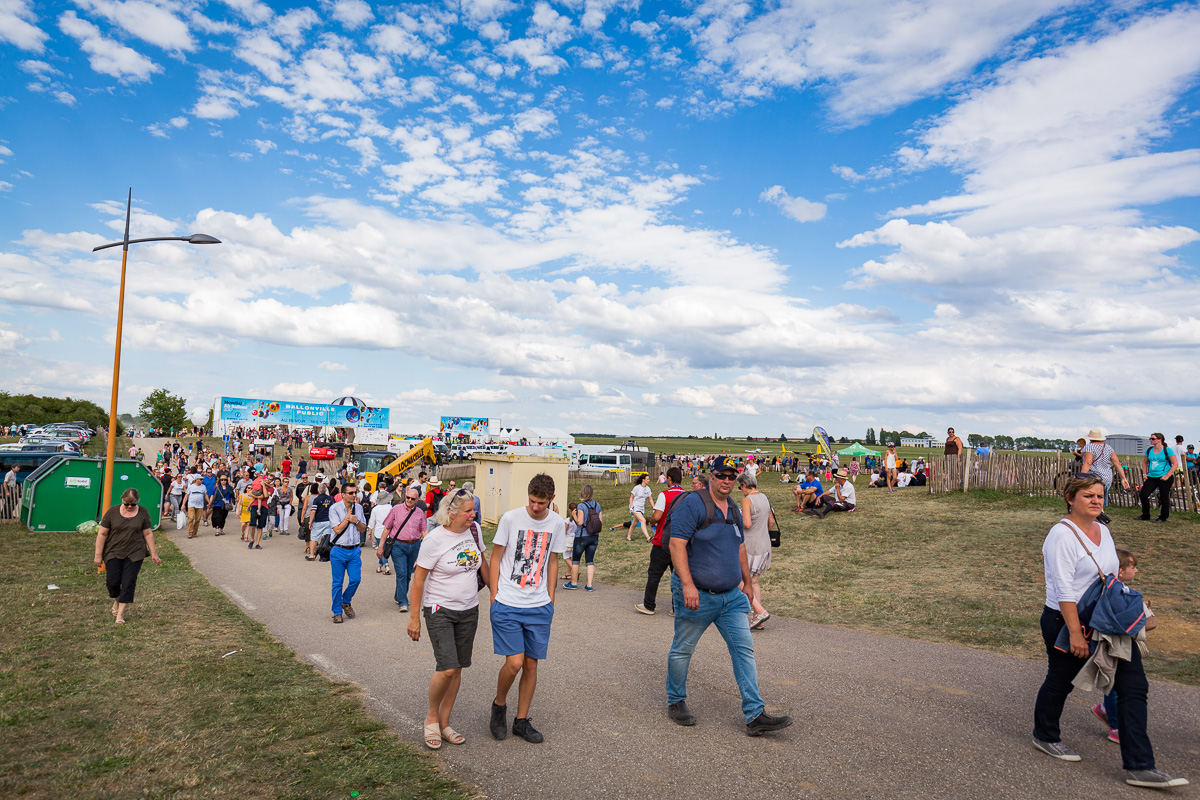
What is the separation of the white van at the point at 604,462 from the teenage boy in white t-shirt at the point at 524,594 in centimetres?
4086

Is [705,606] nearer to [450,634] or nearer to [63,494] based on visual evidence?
[450,634]

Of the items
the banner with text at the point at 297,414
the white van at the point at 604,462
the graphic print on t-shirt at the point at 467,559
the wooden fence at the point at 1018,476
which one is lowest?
the white van at the point at 604,462

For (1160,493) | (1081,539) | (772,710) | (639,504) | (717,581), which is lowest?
(772,710)

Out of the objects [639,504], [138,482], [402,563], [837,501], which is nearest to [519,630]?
[402,563]

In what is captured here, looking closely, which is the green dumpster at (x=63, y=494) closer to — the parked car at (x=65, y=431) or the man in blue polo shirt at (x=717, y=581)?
the man in blue polo shirt at (x=717, y=581)

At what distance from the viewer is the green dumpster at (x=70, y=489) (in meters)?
16.8

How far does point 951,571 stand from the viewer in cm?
1134

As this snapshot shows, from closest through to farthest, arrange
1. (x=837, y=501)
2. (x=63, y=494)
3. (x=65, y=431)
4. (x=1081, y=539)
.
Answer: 1. (x=1081, y=539)
2. (x=63, y=494)
3. (x=837, y=501)
4. (x=65, y=431)

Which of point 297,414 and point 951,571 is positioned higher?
point 297,414

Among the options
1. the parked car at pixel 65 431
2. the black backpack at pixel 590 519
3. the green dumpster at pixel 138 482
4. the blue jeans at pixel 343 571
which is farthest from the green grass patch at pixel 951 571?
the parked car at pixel 65 431

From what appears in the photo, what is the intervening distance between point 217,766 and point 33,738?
1.57 metres

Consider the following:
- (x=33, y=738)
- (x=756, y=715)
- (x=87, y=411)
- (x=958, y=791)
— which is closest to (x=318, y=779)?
(x=33, y=738)

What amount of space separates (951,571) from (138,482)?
18.3 metres

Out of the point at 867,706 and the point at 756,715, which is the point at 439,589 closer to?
the point at 756,715
